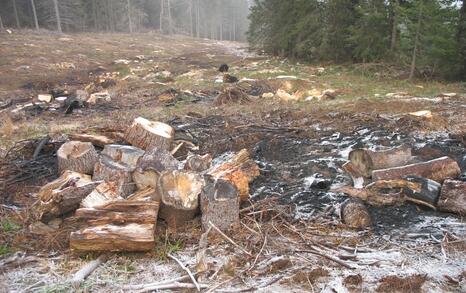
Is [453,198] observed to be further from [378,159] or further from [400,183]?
[378,159]

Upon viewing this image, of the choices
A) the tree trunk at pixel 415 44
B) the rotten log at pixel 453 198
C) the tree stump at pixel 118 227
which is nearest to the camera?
the tree stump at pixel 118 227

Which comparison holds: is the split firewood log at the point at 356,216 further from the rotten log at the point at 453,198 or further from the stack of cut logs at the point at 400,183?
the rotten log at the point at 453,198

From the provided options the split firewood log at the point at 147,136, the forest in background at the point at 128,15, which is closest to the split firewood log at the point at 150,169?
the split firewood log at the point at 147,136

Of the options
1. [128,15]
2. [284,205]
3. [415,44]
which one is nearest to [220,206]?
[284,205]

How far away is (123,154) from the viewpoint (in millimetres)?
5176

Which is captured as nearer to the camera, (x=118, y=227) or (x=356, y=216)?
(x=118, y=227)

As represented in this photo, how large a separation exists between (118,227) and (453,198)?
11.5 ft

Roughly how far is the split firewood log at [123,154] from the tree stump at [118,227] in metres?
1.39

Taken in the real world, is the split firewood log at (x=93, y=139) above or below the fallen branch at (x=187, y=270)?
above

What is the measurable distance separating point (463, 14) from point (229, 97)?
801cm

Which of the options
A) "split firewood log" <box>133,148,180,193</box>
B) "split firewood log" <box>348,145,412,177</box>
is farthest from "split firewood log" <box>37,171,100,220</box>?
"split firewood log" <box>348,145,412,177</box>

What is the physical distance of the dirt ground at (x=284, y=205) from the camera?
3.15 meters

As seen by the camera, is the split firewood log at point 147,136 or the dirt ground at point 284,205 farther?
the split firewood log at point 147,136

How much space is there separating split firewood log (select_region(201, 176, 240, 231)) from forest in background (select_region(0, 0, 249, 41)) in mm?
39323
